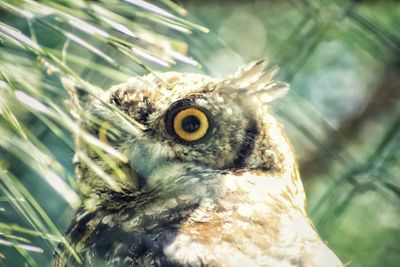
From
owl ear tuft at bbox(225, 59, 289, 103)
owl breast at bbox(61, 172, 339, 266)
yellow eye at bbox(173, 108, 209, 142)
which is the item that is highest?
owl ear tuft at bbox(225, 59, 289, 103)

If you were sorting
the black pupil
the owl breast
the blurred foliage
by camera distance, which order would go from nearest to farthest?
the owl breast
the black pupil
the blurred foliage

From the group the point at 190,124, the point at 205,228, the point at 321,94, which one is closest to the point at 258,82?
the point at 190,124

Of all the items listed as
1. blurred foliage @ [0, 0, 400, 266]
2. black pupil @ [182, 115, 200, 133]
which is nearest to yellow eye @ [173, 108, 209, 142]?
black pupil @ [182, 115, 200, 133]

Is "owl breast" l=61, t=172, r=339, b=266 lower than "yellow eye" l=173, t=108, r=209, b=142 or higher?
lower

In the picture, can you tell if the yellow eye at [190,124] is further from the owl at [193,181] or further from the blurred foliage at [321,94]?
the blurred foliage at [321,94]

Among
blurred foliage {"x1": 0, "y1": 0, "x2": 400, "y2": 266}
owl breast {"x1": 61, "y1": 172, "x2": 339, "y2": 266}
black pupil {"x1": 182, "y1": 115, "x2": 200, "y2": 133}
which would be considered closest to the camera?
owl breast {"x1": 61, "y1": 172, "x2": 339, "y2": 266}

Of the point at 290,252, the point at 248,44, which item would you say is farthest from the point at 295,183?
the point at 248,44

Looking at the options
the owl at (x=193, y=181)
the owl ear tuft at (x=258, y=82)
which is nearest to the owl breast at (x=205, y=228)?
the owl at (x=193, y=181)

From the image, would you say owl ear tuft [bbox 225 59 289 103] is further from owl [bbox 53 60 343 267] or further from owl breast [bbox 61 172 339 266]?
owl breast [bbox 61 172 339 266]
